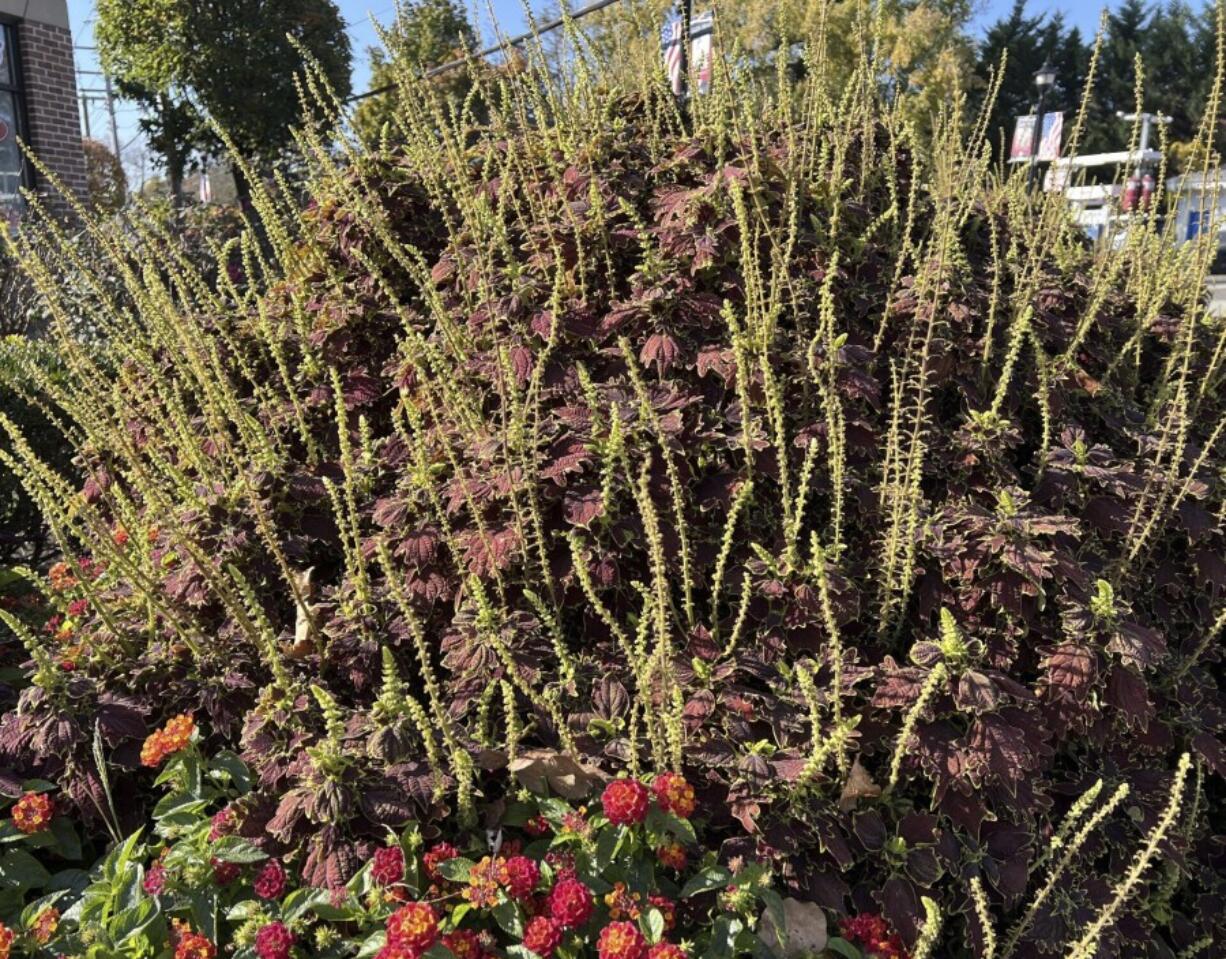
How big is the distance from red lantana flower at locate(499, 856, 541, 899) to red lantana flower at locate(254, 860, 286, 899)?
0.35m

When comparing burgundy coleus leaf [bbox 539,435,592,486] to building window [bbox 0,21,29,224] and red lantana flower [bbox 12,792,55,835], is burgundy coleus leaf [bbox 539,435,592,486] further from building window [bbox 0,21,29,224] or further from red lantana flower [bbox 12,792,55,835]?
building window [bbox 0,21,29,224]

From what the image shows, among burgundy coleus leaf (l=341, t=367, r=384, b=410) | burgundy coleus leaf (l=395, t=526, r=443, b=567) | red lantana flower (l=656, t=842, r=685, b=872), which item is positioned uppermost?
burgundy coleus leaf (l=341, t=367, r=384, b=410)

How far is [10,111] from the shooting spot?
938cm

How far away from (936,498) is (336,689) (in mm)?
1297

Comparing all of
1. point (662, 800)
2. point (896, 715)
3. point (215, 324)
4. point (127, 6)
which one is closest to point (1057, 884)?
point (896, 715)

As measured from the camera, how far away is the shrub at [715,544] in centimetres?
156

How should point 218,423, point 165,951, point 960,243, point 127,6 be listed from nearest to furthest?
point 165,951 → point 218,423 → point 960,243 → point 127,6

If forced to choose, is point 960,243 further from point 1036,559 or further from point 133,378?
point 133,378

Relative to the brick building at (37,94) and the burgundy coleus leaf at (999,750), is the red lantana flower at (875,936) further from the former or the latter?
the brick building at (37,94)

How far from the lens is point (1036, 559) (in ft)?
5.40

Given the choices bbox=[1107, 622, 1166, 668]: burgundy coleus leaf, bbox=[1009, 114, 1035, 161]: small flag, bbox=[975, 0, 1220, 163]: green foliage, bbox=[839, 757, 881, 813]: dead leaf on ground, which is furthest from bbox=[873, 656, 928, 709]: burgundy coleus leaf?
bbox=[975, 0, 1220, 163]: green foliage

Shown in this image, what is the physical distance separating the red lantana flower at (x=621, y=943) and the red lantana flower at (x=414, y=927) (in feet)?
0.75

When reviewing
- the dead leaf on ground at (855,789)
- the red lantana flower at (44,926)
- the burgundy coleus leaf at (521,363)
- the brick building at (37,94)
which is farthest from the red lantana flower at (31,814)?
the brick building at (37,94)

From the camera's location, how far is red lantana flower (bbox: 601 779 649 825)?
4.56 feet
